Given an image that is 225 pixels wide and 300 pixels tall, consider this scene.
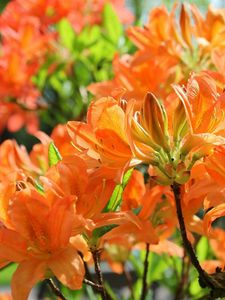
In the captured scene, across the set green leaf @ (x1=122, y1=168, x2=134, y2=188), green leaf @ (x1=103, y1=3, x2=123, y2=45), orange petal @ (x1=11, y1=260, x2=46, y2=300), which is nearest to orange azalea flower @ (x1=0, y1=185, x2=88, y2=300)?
orange petal @ (x1=11, y1=260, x2=46, y2=300)

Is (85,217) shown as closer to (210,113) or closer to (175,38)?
(210,113)

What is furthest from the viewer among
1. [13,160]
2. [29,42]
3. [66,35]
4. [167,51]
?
[66,35]

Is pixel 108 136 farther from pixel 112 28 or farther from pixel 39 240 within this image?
pixel 112 28

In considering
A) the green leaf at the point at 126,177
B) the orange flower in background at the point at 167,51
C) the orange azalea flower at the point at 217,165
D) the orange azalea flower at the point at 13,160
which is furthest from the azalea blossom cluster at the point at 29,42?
the orange azalea flower at the point at 217,165

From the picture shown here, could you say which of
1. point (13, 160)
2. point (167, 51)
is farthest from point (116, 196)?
point (167, 51)

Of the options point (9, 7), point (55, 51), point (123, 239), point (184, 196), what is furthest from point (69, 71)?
point (184, 196)

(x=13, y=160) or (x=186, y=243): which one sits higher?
(x=13, y=160)
